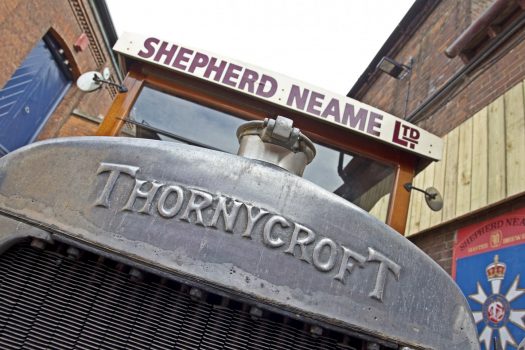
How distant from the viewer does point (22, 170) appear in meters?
1.06

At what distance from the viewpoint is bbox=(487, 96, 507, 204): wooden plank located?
303 cm

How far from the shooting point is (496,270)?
9.22ft

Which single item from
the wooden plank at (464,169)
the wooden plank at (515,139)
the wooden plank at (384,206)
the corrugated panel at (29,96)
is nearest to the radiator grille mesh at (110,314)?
the wooden plank at (384,206)

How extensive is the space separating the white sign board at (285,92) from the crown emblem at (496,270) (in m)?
1.70

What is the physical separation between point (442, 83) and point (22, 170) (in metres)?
5.30

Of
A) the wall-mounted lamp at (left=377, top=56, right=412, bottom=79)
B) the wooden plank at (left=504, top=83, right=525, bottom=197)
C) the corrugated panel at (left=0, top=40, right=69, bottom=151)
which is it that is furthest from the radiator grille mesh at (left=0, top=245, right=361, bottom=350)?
the corrugated panel at (left=0, top=40, right=69, bottom=151)

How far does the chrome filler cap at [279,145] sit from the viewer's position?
125cm

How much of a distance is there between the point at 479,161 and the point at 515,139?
43cm

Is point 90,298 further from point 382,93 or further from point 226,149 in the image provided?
point 382,93

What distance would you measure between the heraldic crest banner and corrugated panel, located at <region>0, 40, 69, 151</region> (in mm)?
8921

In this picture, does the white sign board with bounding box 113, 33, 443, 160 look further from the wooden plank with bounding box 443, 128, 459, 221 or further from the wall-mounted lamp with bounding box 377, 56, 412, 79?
the wall-mounted lamp with bounding box 377, 56, 412, 79

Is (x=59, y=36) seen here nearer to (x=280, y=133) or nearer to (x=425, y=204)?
(x=425, y=204)

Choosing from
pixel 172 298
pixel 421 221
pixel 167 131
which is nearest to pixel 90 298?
pixel 172 298

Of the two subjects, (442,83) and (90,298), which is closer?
(90,298)
